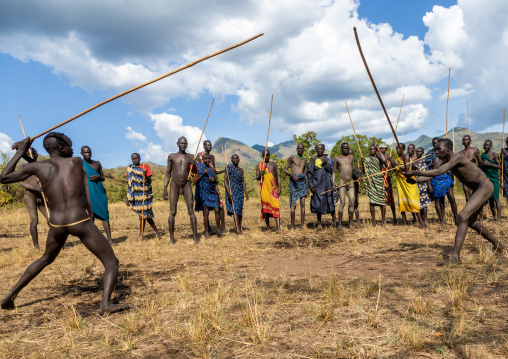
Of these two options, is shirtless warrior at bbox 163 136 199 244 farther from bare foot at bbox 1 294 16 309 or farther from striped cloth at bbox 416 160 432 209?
striped cloth at bbox 416 160 432 209

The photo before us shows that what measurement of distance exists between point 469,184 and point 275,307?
159 inches

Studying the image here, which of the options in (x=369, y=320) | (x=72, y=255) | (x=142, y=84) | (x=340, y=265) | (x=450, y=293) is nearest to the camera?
(x=369, y=320)

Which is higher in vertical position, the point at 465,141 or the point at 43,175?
the point at 465,141

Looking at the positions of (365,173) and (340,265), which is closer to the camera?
(340,265)

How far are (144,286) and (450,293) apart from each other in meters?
3.85

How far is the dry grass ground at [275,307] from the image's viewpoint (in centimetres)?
278

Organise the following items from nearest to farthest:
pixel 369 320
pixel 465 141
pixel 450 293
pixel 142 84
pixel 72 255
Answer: pixel 369 320
pixel 450 293
pixel 142 84
pixel 72 255
pixel 465 141

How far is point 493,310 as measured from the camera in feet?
10.6

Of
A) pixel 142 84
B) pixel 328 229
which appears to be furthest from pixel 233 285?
pixel 328 229

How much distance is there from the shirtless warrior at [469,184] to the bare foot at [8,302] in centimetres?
539

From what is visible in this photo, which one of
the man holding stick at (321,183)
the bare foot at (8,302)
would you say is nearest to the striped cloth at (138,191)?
the man holding stick at (321,183)

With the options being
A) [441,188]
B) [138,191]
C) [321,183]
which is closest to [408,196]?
[441,188]

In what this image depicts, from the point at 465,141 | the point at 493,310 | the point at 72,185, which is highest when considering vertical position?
the point at 465,141

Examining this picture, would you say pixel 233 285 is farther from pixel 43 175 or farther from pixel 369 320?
pixel 43 175
